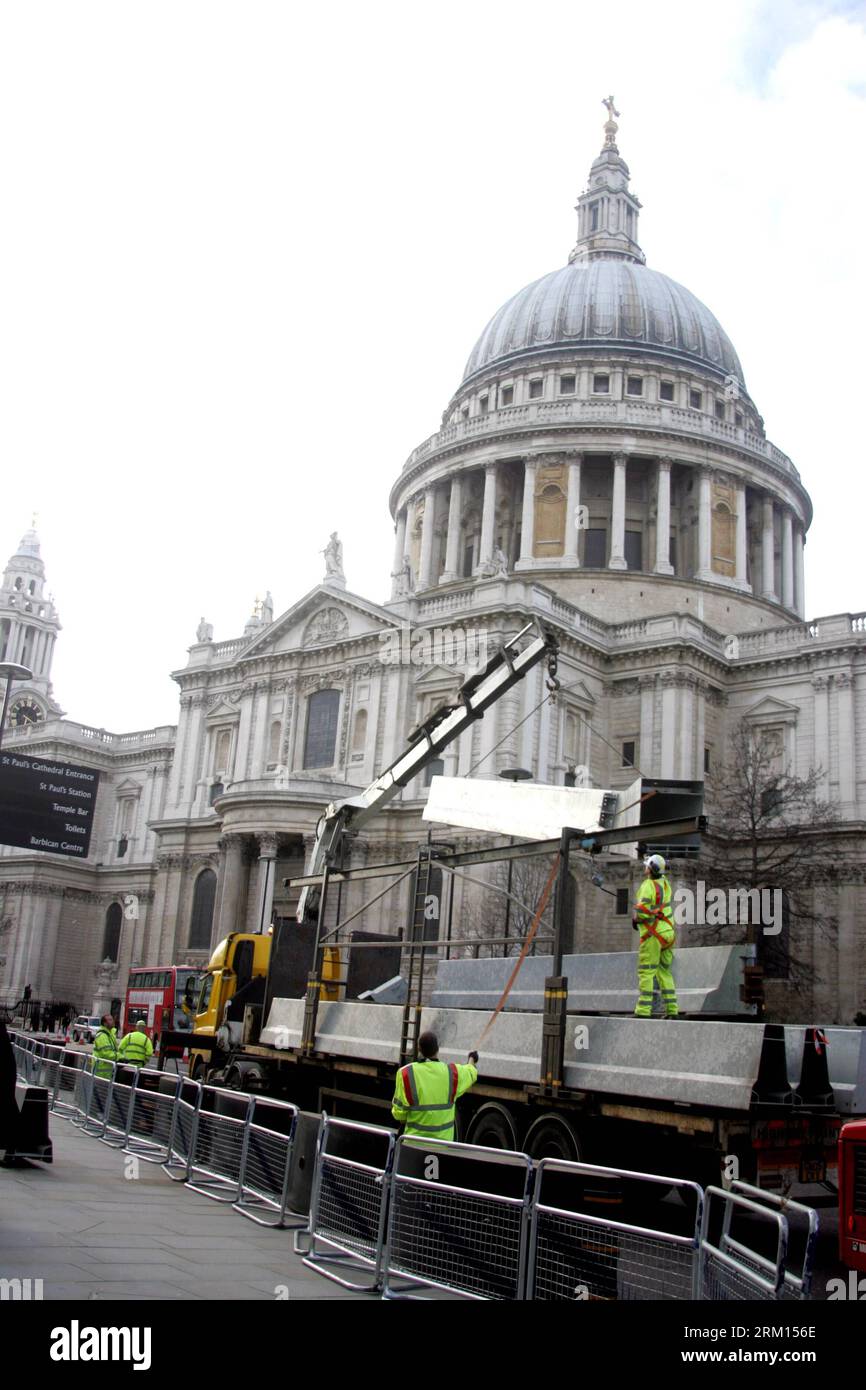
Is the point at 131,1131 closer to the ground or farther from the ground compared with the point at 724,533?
closer to the ground

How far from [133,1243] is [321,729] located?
44664 mm

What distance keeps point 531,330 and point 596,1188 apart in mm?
69702

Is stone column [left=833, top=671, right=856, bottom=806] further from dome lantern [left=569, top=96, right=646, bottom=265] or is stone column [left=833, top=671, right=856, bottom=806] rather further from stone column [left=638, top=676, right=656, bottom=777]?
dome lantern [left=569, top=96, right=646, bottom=265]

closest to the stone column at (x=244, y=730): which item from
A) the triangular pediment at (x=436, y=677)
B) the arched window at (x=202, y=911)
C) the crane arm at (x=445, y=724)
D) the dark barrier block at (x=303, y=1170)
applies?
the arched window at (x=202, y=911)

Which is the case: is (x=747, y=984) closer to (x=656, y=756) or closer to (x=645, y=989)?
(x=645, y=989)

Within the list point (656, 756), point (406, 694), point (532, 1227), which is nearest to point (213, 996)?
point (532, 1227)


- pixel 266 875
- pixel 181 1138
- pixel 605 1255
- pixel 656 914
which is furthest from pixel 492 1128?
pixel 266 875

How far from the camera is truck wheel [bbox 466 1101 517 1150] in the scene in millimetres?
13148

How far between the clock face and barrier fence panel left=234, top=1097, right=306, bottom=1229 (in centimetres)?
9055

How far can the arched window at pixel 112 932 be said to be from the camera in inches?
2795

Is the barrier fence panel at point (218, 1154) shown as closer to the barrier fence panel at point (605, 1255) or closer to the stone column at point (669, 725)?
the barrier fence panel at point (605, 1255)

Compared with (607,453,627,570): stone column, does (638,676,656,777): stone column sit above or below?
below

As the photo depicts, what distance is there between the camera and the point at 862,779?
4894 centimetres

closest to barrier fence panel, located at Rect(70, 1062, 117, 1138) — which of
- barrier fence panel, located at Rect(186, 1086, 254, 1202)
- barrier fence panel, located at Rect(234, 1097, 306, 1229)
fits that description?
barrier fence panel, located at Rect(186, 1086, 254, 1202)
